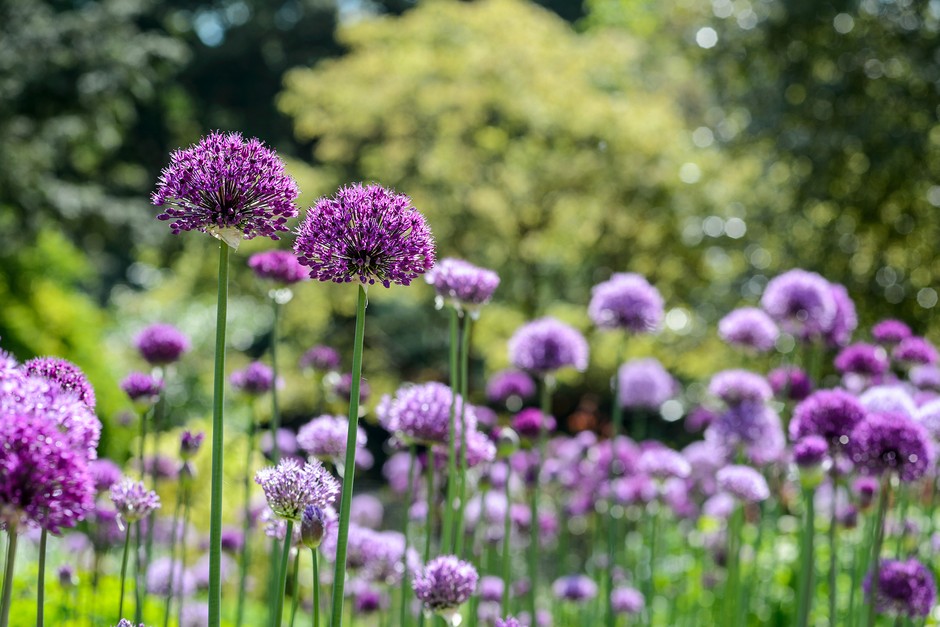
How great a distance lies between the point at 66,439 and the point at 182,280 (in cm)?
1605

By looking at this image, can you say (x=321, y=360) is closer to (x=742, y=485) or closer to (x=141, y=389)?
(x=141, y=389)

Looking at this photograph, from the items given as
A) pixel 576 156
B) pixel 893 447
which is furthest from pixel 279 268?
pixel 576 156

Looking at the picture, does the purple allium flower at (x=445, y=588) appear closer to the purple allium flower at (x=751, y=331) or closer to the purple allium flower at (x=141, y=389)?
the purple allium flower at (x=141, y=389)

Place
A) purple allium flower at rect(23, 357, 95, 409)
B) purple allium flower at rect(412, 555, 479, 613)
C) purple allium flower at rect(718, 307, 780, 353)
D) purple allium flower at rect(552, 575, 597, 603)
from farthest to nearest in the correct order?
purple allium flower at rect(552, 575, 597, 603) < purple allium flower at rect(718, 307, 780, 353) < purple allium flower at rect(412, 555, 479, 613) < purple allium flower at rect(23, 357, 95, 409)

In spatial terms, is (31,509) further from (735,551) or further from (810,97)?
(810,97)

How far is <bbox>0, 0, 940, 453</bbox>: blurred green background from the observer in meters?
12.7

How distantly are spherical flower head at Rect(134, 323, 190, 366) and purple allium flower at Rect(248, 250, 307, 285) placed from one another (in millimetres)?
485

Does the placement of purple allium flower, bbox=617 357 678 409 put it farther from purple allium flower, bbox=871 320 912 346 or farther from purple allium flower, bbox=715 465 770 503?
purple allium flower, bbox=715 465 770 503

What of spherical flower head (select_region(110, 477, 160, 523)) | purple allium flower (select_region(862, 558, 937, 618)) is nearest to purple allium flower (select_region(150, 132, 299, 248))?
spherical flower head (select_region(110, 477, 160, 523))

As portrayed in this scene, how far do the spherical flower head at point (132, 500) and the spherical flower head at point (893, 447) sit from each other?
1853 mm

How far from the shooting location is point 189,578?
176 inches

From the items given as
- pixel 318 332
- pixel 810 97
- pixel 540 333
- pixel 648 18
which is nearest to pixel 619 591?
pixel 540 333

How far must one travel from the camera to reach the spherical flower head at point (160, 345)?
310 cm

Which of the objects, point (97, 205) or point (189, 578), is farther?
point (97, 205)
